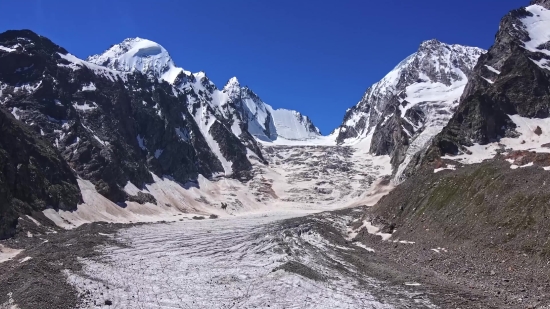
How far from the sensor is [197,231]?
286 ft

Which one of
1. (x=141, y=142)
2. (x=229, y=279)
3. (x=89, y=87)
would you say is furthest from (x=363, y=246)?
(x=89, y=87)

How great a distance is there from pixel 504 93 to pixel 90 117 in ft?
429

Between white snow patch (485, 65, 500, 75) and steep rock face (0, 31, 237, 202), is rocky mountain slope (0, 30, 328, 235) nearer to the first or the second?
steep rock face (0, 31, 237, 202)

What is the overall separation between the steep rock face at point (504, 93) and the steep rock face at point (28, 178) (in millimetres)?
81638

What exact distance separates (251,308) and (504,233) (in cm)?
2721

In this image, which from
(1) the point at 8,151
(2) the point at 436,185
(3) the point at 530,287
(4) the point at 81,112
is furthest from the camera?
(4) the point at 81,112

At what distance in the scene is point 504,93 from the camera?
129375 millimetres

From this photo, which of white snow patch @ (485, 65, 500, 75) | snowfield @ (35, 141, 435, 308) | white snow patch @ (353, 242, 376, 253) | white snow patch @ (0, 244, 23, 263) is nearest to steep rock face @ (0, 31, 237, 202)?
snowfield @ (35, 141, 435, 308)

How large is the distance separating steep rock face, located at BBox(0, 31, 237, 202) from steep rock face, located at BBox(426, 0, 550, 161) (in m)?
91.2

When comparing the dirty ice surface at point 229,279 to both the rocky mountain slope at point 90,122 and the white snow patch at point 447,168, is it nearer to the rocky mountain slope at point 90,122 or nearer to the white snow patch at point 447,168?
the white snow patch at point 447,168

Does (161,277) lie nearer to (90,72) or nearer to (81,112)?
(81,112)

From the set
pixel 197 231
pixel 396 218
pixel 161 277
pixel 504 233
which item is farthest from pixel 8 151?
pixel 504 233

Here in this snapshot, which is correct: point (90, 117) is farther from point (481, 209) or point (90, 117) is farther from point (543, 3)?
point (543, 3)

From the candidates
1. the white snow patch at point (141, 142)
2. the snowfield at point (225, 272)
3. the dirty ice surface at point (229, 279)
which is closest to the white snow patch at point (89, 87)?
the white snow patch at point (141, 142)
